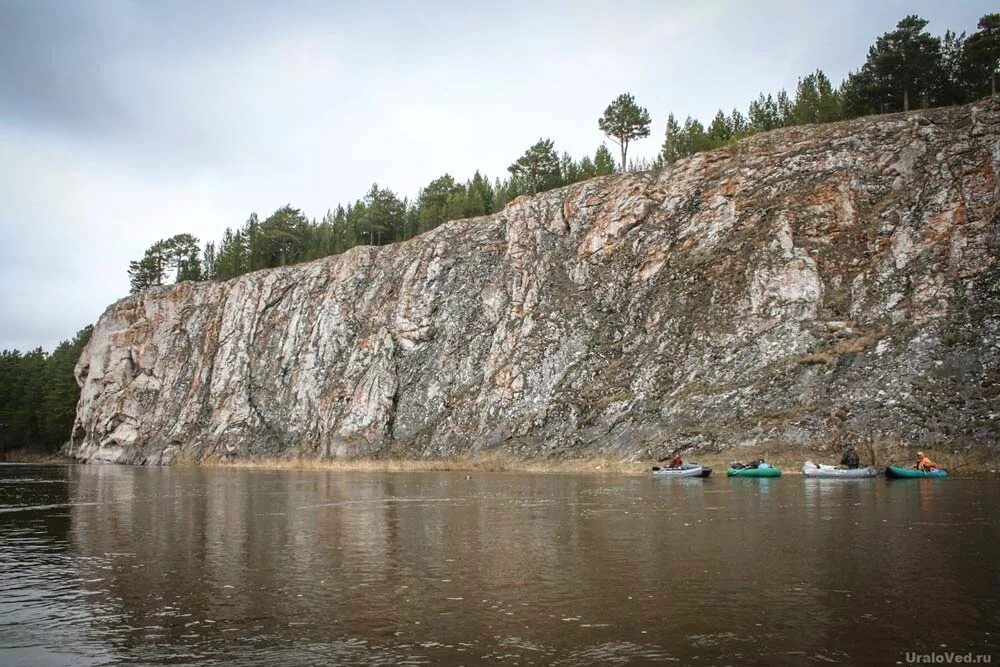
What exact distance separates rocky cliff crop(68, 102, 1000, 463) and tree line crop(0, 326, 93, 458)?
3594 cm

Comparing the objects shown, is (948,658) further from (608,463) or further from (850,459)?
(608,463)

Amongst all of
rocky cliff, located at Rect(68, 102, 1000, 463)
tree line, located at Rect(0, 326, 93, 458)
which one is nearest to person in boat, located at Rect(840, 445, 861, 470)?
rocky cliff, located at Rect(68, 102, 1000, 463)

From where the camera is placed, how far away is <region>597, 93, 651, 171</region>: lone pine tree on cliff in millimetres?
93812

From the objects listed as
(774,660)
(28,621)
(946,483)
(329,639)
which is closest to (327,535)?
(28,621)

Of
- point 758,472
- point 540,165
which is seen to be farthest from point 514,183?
point 758,472

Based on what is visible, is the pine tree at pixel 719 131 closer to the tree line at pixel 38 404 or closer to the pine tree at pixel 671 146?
the pine tree at pixel 671 146

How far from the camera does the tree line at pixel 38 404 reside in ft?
420

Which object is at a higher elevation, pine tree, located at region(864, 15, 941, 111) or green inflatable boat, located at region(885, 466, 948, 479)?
pine tree, located at region(864, 15, 941, 111)

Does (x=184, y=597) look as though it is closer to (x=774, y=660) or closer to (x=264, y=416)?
(x=774, y=660)

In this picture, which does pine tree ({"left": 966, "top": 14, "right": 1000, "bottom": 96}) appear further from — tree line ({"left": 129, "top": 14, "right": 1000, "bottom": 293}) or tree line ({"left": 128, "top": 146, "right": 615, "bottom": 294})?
tree line ({"left": 128, "top": 146, "right": 615, "bottom": 294})

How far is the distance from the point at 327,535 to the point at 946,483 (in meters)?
32.7

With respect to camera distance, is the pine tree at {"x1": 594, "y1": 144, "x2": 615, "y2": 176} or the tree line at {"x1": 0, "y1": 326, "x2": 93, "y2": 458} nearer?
the pine tree at {"x1": 594, "y1": 144, "x2": 615, "y2": 176}

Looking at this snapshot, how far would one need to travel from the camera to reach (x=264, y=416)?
89.8 m

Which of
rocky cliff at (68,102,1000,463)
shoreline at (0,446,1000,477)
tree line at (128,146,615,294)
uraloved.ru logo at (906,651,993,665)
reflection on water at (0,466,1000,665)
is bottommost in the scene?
shoreline at (0,446,1000,477)
